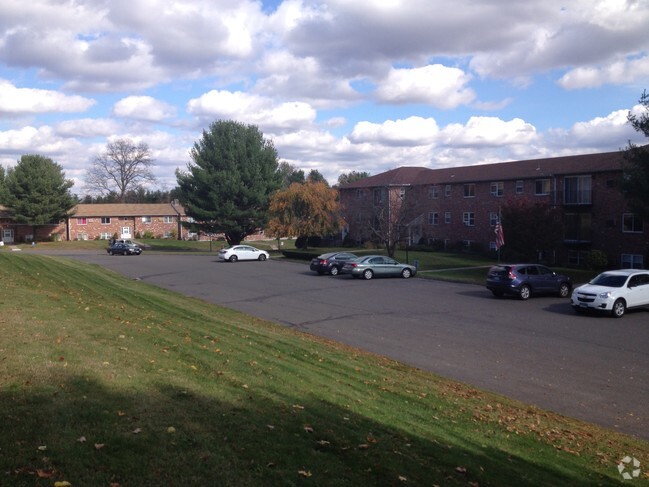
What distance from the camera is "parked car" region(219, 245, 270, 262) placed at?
170ft

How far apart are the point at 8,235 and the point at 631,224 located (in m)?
72.0

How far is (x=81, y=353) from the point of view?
8766 millimetres

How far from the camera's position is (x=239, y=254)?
52.1m

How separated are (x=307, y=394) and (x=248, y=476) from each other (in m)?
3.49

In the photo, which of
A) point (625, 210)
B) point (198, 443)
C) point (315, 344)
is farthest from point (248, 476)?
point (625, 210)

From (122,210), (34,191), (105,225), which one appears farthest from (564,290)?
(122,210)

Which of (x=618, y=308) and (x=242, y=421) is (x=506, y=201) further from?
(x=242, y=421)

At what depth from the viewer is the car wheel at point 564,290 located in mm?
27969

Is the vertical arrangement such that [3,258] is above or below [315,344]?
above

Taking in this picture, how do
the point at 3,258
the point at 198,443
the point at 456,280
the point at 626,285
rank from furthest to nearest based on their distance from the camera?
the point at 456,280 → the point at 3,258 → the point at 626,285 → the point at 198,443

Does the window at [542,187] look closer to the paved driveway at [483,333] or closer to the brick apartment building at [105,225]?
the paved driveway at [483,333]

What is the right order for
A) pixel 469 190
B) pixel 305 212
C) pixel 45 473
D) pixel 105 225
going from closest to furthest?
pixel 45 473
pixel 469 190
pixel 305 212
pixel 105 225

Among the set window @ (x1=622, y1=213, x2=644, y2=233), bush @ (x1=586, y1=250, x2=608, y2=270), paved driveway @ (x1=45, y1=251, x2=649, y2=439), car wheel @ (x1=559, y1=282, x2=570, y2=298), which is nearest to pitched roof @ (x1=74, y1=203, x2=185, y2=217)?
paved driveway @ (x1=45, y1=251, x2=649, y2=439)

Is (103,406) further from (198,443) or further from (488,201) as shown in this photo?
(488,201)
